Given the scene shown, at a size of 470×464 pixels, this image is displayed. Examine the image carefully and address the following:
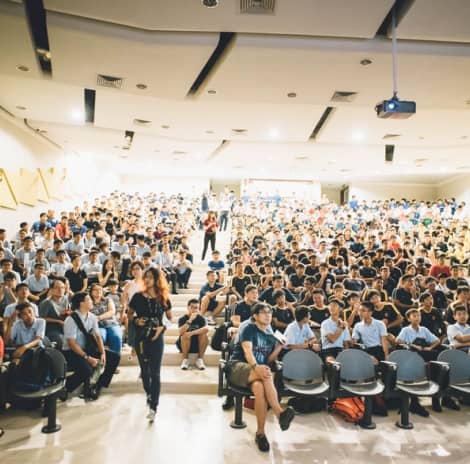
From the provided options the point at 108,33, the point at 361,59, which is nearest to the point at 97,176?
the point at 108,33

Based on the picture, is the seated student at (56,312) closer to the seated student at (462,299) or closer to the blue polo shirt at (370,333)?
the blue polo shirt at (370,333)

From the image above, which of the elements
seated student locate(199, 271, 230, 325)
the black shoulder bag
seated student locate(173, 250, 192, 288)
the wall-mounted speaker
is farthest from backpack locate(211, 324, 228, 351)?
the wall-mounted speaker

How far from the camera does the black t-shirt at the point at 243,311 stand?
5.06m

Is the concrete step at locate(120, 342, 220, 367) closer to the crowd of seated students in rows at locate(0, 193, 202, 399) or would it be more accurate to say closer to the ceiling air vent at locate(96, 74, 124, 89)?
the crowd of seated students in rows at locate(0, 193, 202, 399)

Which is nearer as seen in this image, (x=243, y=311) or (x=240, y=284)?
(x=243, y=311)

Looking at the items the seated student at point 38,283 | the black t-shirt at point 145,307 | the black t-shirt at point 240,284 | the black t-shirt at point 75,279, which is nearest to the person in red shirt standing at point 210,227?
the black t-shirt at point 240,284

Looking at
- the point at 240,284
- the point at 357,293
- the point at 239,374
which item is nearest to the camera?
the point at 239,374

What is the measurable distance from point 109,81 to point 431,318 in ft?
20.9

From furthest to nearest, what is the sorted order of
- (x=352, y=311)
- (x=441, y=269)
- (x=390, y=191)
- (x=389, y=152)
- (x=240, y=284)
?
(x=390, y=191) < (x=389, y=152) < (x=441, y=269) < (x=240, y=284) < (x=352, y=311)

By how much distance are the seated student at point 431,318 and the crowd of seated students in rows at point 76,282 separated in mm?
3329

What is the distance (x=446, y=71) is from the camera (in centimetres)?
583

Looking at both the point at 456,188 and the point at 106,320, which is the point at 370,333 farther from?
the point at 456,188

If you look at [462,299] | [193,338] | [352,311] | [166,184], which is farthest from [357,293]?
[166,184]

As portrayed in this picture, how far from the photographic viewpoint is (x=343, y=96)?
6.98 meters
